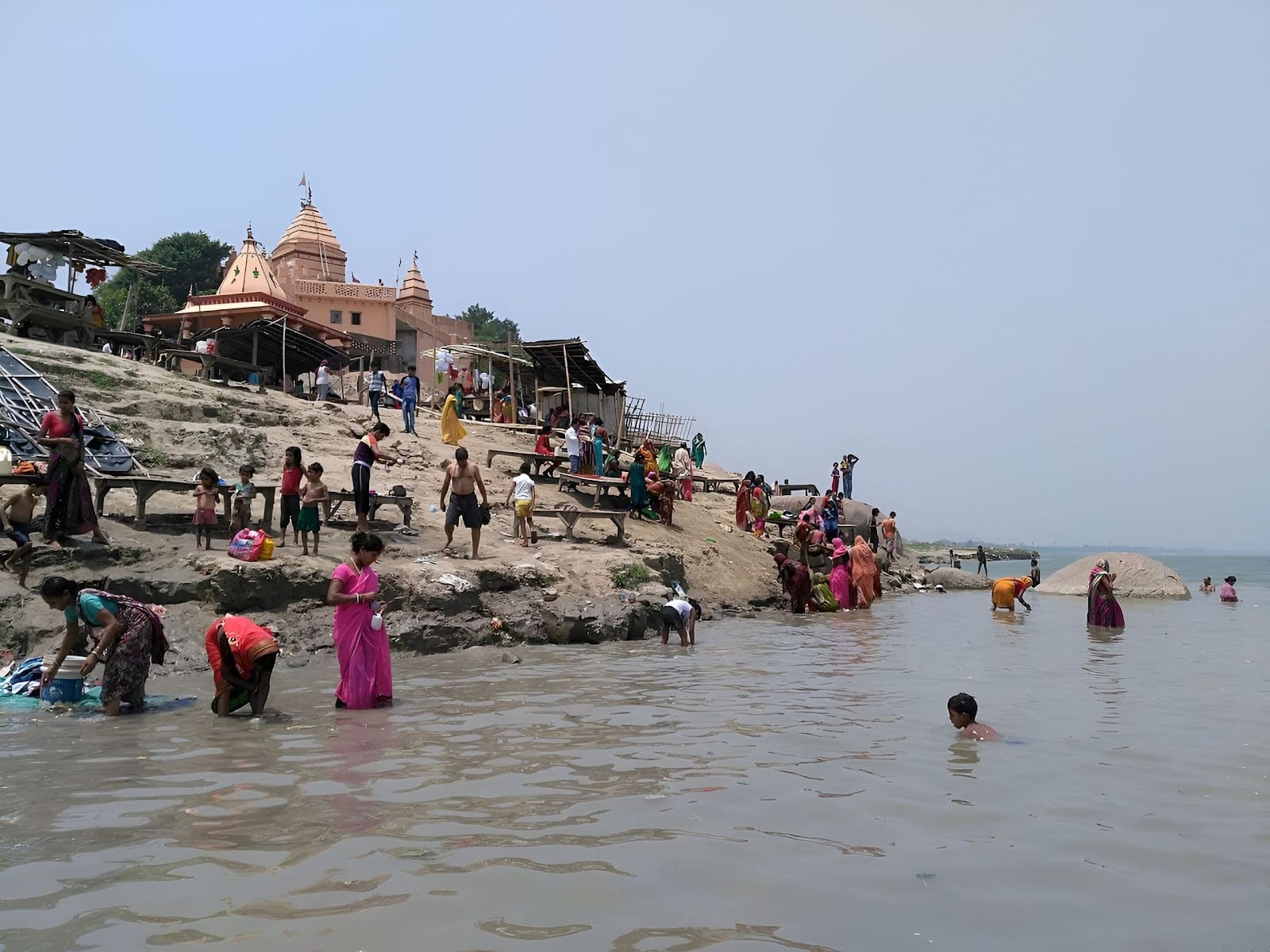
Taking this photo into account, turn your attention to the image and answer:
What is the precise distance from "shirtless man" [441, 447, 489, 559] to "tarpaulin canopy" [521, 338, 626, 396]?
1100cm

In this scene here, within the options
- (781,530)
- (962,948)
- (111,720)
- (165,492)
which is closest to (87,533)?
(165,492)

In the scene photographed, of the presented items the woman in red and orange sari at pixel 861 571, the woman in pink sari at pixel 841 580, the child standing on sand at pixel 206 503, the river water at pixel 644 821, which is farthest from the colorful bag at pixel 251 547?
the woman in red and orange sari at pixel 861 571

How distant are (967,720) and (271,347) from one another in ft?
70.4

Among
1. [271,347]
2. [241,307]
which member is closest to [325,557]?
[271,347]

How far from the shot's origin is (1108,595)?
13.8m

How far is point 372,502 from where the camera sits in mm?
12008

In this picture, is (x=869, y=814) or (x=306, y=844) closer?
(x=306, y=844)

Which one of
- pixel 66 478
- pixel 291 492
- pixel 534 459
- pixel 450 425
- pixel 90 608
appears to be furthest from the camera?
pixel 450 425

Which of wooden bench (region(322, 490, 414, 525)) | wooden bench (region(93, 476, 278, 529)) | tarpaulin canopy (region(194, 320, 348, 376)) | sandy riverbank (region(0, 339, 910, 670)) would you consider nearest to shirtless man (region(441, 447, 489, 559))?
sandy riverbank (region(0, 339, 910, 670))

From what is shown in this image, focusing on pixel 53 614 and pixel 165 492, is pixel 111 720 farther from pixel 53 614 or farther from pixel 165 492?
pixel 165 492

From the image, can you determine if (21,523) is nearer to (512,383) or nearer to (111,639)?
(111,639)

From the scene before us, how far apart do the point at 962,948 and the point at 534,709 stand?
4.18 meters

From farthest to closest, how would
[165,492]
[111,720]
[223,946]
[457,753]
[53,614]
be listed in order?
[165,492], [53,614], [111,720], [457,753], [223,946]

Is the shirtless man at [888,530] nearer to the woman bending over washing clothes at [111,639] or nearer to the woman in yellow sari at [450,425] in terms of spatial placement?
the woman in yellow sari at [450,425]
